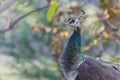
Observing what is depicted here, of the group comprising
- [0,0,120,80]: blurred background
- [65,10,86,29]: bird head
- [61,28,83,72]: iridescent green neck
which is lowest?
[0,0,120,80]: blurred background

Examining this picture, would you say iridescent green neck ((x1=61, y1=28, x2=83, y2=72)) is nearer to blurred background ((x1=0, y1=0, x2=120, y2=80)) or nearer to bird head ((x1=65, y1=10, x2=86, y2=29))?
bird head ((x1=65, y1=10, x2=86, y2=29))

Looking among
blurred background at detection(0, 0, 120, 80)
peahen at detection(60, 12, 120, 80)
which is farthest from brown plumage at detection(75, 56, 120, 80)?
blurred background at detection(0, 0, 120, 80)

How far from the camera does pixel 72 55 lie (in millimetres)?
1993

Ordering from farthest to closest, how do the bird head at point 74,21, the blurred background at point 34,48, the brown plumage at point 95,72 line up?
the blurred background at point 34,48, the brown plumage at point 95,72, the bird head at point 74,21

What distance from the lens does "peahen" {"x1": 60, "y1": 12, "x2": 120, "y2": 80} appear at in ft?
6.32

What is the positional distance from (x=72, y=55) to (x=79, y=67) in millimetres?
63

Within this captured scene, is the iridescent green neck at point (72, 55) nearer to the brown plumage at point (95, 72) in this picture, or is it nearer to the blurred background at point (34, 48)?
the brown plumage at point (95, 72)

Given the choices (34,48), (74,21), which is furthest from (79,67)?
(34,48)

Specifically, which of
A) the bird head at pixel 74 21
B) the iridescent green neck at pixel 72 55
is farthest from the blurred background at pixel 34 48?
the bird head at pixel 74 21

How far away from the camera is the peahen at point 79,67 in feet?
6.32

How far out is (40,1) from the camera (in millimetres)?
3502

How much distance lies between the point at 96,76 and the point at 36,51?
6.86ft

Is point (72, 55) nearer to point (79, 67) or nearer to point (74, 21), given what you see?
point (79, 67)

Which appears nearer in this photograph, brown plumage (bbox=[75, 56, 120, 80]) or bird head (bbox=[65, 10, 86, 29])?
bird head (bbox=[65, 10, 86, 29])
